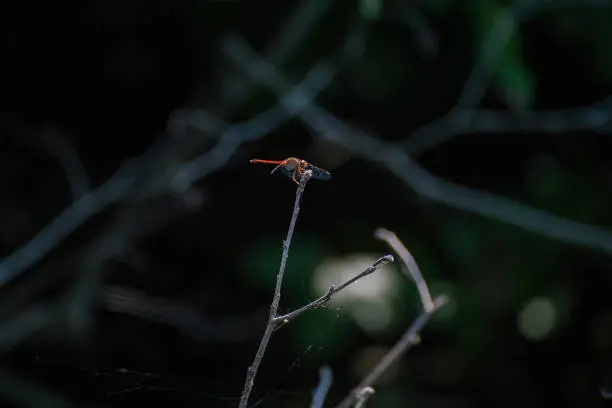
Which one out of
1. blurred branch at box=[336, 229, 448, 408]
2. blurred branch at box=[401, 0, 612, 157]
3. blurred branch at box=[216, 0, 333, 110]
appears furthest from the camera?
blurred branch at box=[216, 0, 333, 110]

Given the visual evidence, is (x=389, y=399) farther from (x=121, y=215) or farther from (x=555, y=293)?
(x=121, y=215)

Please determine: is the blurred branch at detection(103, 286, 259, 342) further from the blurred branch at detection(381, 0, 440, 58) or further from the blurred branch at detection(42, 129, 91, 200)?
the blurred branch at detection(381, 0, 440, 58)

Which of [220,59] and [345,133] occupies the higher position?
[220,59]

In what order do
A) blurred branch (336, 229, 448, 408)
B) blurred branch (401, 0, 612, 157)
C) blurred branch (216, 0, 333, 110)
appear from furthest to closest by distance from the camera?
blurred branch (216, 0, 333, 110), blurred branch (401, 0, 612, 157), blurred branch (336, 229, 448, 408)

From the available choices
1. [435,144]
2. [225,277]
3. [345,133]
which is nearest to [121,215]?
[225,277]

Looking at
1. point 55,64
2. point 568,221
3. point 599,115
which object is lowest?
point 568,221

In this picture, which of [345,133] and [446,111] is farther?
[446,111]

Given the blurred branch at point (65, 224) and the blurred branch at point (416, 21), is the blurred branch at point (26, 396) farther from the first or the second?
the blurred branch at point (416, 21)

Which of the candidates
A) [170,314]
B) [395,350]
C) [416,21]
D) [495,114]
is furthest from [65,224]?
[395,350]

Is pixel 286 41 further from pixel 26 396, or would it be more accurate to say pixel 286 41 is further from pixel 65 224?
pixel 26 396

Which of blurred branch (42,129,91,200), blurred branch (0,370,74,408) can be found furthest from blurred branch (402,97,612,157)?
blurred branch (0,370,74,408)
